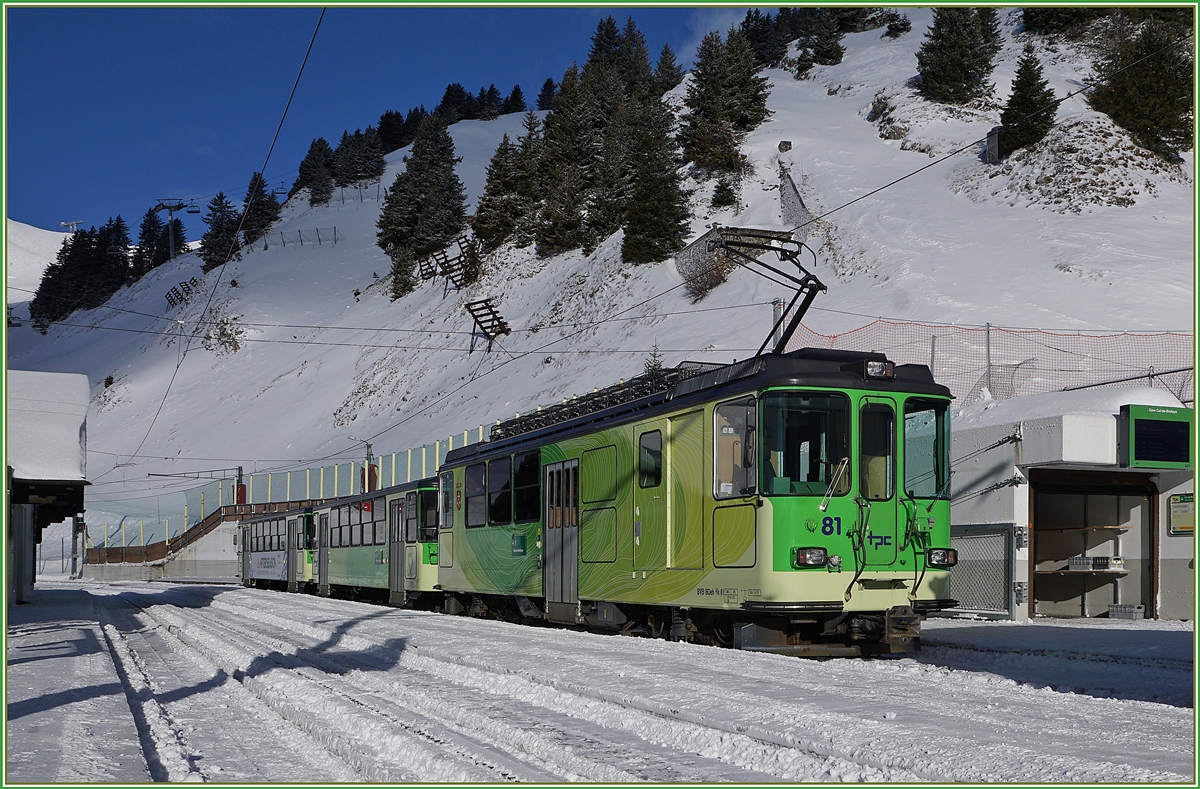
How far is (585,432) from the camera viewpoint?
16.5 m

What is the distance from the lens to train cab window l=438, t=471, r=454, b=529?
889 inches

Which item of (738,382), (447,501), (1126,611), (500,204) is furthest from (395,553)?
(500,204)

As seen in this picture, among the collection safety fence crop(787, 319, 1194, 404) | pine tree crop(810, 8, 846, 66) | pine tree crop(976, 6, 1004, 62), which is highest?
pine tree crop(810, 8, 846, 66)

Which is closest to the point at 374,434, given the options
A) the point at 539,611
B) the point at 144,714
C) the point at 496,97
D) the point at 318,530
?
the point at 318,530

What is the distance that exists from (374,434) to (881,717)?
56363 mm

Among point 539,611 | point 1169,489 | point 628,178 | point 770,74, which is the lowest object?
point 539,611

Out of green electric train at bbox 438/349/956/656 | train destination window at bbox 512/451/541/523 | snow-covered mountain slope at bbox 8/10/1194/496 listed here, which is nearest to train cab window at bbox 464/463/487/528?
train destination window at bbox 512/451/541/523

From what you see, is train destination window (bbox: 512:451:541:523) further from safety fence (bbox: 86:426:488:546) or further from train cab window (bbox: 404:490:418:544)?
safety fence (bbox: 86:426:488:546)

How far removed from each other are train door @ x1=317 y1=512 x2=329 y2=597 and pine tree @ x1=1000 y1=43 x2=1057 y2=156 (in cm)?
3514

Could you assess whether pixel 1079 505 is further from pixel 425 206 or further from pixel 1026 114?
pixel 425 206

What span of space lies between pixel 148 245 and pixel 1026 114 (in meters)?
130

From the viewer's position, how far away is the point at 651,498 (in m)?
14.5

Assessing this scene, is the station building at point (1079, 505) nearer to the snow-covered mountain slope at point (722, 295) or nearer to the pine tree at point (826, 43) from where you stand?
the snow-covered mountain slope at point (722, 295)

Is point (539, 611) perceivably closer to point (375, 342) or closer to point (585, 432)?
point (585, 432)
